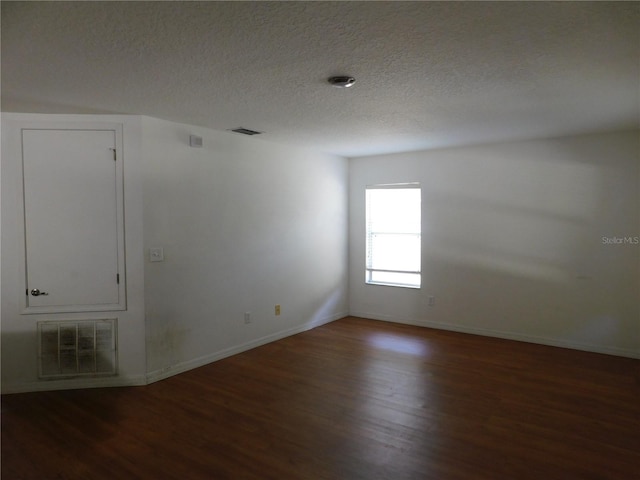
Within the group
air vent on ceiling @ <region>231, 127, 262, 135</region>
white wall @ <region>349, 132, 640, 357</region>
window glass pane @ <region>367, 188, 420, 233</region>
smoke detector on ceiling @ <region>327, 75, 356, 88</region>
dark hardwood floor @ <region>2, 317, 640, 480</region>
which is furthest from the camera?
window glass pane @ <region>367, 188, 420, 233</region>

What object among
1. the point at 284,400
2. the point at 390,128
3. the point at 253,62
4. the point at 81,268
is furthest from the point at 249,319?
the point at 253,62

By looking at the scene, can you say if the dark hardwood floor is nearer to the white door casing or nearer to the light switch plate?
the white door casing

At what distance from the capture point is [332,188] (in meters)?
5.89

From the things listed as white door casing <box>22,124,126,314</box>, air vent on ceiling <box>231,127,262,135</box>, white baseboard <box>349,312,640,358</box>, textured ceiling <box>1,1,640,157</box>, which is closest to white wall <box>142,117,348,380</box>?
air vent on ceiling <box>231,127,262,135</box>

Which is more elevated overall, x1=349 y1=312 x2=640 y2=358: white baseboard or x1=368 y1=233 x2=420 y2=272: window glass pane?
x1=368 y1=233 x2=420 y2=272: window glass pane

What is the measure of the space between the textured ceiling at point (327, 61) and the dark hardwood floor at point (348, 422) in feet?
7.85

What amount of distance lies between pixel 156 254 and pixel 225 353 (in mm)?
1352

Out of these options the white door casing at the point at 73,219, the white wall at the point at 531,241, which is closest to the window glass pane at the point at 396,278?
the white wall at the point at 531,241

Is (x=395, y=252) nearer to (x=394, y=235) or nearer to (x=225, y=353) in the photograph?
(x=394, y=235)

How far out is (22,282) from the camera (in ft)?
11.3

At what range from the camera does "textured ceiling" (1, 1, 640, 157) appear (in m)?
1.86

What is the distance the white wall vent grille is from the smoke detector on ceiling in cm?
278

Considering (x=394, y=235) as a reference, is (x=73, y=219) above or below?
above

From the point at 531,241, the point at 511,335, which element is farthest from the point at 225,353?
the point at 531,241
